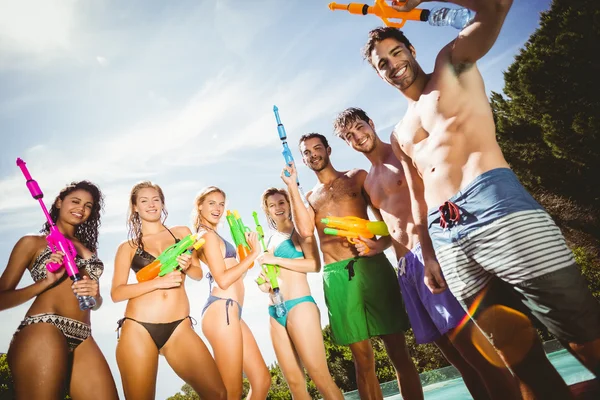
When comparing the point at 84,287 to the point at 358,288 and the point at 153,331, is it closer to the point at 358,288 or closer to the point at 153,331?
the point at 153,331

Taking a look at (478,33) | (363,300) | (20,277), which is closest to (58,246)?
(20,277)

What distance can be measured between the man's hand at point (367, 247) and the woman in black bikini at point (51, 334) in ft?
7.77

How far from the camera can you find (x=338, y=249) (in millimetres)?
3518

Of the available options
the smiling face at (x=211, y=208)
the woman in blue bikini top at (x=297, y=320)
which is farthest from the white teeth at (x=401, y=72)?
the smiling face at (x=211, y=208)

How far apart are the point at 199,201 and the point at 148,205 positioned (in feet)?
2.34

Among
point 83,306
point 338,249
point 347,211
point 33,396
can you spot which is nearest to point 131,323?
point 83,306

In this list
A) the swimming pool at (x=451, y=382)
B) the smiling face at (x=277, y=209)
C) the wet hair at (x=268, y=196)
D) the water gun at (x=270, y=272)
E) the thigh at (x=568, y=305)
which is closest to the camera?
the thigh at (x=568, y=305)

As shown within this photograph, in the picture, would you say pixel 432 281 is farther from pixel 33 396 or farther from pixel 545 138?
pixel 545 138

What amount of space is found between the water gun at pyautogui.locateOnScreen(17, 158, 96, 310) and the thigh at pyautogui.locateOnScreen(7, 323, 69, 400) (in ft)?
0.94

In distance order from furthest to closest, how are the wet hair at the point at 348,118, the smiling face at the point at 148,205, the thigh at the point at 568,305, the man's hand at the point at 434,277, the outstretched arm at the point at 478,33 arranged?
the wet hair at the point at 348,118 → the smiling face at the point at 148,205 → the man's hand at the point at 434,277 → the outstretched arm at the point at 478,33 → the thigh at the point at 568,305

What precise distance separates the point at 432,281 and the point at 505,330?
54 centimetres

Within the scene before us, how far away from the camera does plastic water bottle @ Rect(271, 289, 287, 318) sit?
10.8 feet

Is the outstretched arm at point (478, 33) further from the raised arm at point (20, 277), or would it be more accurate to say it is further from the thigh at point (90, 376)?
the thigh at point (90, 376)

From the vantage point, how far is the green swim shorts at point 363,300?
310cm
